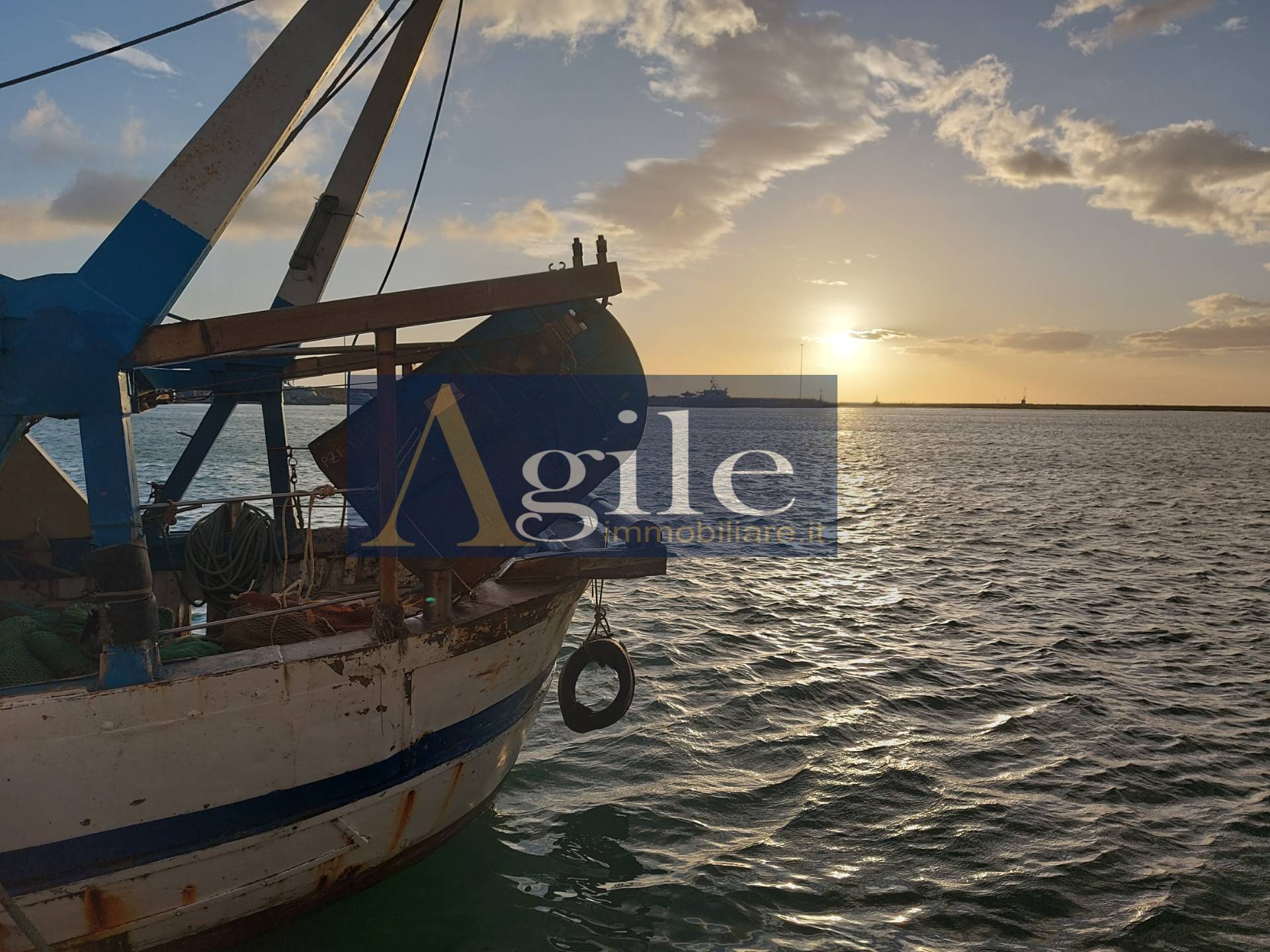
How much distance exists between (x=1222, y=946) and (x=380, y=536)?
281 inches

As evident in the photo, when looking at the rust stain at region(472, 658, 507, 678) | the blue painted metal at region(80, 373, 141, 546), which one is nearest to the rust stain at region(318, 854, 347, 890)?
the rust stain at region(472, 658, 507, 678)

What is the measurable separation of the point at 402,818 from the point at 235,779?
1.39m

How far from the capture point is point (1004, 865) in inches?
263

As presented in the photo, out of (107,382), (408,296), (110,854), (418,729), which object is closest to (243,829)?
(110,854)

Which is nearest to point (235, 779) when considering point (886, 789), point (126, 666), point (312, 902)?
point (126, 666)

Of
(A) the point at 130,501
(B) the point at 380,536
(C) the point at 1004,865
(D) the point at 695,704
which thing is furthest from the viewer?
(D) the point at 695,704

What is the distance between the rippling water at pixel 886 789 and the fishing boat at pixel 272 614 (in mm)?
1041

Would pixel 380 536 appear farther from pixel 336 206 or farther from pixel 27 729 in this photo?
pixel 336 206

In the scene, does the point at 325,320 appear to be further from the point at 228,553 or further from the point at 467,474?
the point at 228,553

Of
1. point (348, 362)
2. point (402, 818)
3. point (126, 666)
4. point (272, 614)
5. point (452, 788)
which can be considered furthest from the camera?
point (348, 362)

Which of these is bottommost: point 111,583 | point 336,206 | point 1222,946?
point 1222,946

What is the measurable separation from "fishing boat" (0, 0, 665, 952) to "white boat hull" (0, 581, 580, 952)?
1 centimetres

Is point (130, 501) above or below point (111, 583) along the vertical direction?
above

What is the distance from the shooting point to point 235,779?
4.72 m
